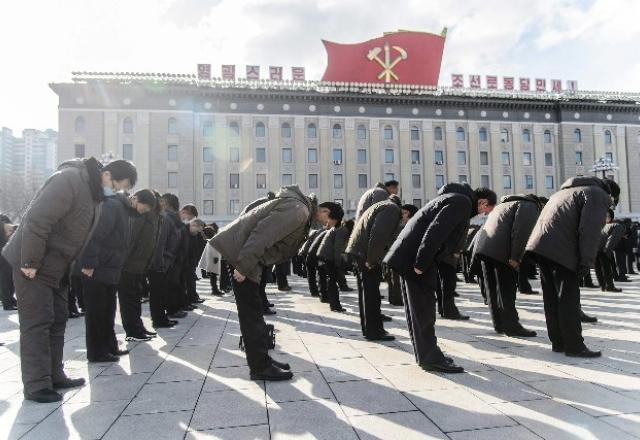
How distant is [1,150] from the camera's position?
281 ft

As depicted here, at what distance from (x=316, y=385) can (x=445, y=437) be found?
1.38m

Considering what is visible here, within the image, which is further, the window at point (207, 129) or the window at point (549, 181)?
the window at point (549, 181)

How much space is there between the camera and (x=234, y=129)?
142 ft

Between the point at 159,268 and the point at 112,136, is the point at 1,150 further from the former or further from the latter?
the point at 159,268

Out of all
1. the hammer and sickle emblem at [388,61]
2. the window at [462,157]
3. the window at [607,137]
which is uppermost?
the hammer and sickle emblem at [388,61]

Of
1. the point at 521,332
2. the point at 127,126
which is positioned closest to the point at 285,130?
the point at 127,126

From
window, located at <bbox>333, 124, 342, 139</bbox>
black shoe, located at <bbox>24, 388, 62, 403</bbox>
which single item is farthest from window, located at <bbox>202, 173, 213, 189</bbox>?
black shoe, located at <bbox>24, 388, 62, 403</bbox>

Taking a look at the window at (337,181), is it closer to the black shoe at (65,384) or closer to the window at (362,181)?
the window at (362,181)

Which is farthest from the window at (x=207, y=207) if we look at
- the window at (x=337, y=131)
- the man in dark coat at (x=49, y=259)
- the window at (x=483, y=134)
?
the man in dark coat at (x=49, y=259)

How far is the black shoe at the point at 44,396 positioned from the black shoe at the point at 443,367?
308 centimetres

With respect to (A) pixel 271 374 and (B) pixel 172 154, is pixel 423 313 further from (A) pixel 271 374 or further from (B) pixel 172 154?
(B) pixel 172 154

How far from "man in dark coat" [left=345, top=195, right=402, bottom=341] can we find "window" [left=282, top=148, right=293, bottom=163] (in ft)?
128

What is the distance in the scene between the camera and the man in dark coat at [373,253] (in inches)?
221

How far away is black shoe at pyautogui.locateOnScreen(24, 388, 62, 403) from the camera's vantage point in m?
3.60
